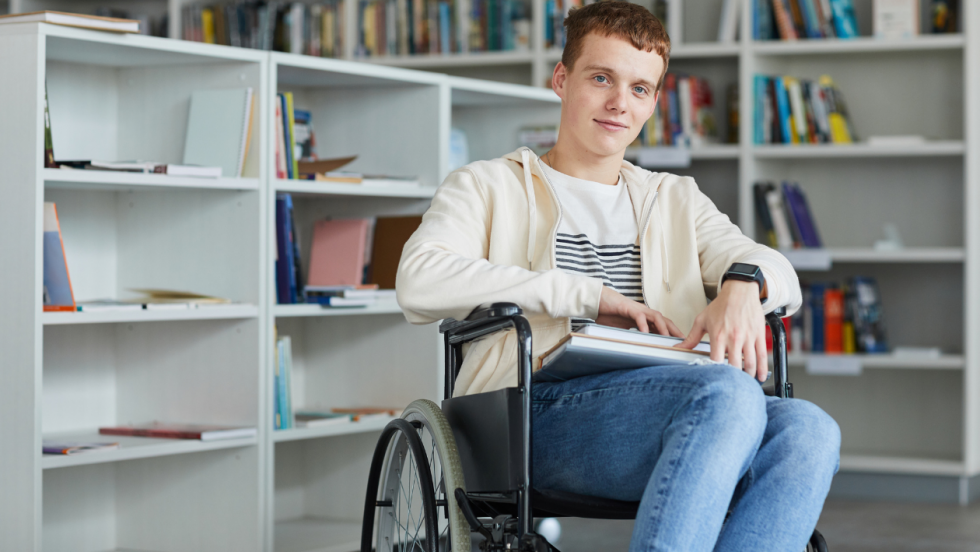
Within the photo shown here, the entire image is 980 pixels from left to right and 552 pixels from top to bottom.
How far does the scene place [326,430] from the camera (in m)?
2.57

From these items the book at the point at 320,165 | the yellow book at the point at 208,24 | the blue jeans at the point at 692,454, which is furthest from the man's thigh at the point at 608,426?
the yellow book at the point at 208,24

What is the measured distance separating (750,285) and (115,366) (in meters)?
1.78

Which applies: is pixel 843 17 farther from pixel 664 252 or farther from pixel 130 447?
pixel 130 447

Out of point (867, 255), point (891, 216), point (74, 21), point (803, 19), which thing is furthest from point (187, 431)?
point (891, 216)

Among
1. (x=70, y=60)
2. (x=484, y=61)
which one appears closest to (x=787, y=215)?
(x=484, y=61)

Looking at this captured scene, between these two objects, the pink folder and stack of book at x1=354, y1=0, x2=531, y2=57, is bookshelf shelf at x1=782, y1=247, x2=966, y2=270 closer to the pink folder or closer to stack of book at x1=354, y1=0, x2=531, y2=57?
stack of book at x1=354, y1=0, x2=531, y2=57

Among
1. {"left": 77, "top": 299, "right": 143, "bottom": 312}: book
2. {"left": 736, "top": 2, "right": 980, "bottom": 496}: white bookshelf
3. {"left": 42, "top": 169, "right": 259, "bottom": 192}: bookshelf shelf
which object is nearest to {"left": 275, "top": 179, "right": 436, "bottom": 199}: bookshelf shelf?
{"left": 42, "top": 169, "right": 259, "bottom": 192}: bookshelf shelf

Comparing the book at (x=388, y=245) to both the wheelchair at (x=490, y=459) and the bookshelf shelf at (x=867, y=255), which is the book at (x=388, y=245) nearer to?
the wheelchair at (x=490, y=459)

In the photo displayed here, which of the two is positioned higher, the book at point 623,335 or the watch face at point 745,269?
the watch face at point 745,269

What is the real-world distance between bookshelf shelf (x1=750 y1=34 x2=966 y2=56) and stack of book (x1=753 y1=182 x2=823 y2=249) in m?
0.49

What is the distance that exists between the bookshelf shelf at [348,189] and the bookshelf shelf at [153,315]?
32 cm

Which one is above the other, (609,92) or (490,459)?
(609,92)

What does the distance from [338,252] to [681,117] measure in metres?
1.62

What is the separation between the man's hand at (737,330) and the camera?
1.44 m
